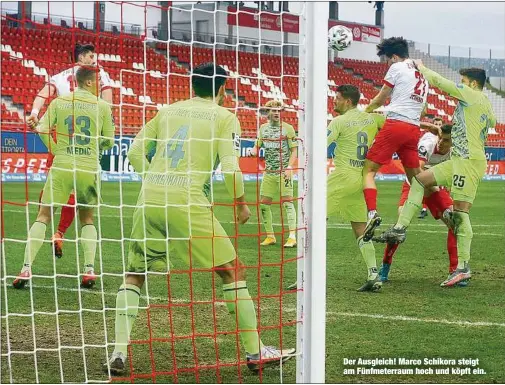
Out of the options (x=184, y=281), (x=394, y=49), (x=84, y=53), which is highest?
(x=394, y=49)

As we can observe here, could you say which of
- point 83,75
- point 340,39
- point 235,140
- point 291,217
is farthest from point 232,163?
point 291,217

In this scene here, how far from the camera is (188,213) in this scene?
16.4 ft

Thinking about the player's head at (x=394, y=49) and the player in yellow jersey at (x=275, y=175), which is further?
the player in yellow jersey at (x=275, y=175)

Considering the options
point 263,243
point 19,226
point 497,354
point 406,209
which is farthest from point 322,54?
point 19,226

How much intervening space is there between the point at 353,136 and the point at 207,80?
3397 millimetres

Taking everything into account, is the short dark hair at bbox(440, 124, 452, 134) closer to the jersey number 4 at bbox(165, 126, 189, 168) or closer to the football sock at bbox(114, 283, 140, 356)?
the jersey number 4 at bbox(165, 126, 189, 168)

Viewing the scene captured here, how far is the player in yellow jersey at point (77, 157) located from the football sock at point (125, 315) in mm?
2103

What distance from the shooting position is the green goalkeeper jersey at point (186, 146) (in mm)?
5027

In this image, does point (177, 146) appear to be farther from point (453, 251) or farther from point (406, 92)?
point (453, 251)

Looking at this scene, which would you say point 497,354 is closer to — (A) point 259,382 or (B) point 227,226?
(A) point 259,382

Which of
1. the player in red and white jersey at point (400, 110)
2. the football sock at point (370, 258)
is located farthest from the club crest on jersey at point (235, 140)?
the player in red and white jersey at point (400, 110)

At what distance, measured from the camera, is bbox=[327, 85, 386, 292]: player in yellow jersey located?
8.08 meters

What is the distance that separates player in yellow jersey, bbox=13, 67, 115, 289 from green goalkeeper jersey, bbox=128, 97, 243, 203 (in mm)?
1998

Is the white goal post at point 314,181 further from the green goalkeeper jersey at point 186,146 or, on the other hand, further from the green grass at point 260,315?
the green goalkeeper jersey at point 186,146
